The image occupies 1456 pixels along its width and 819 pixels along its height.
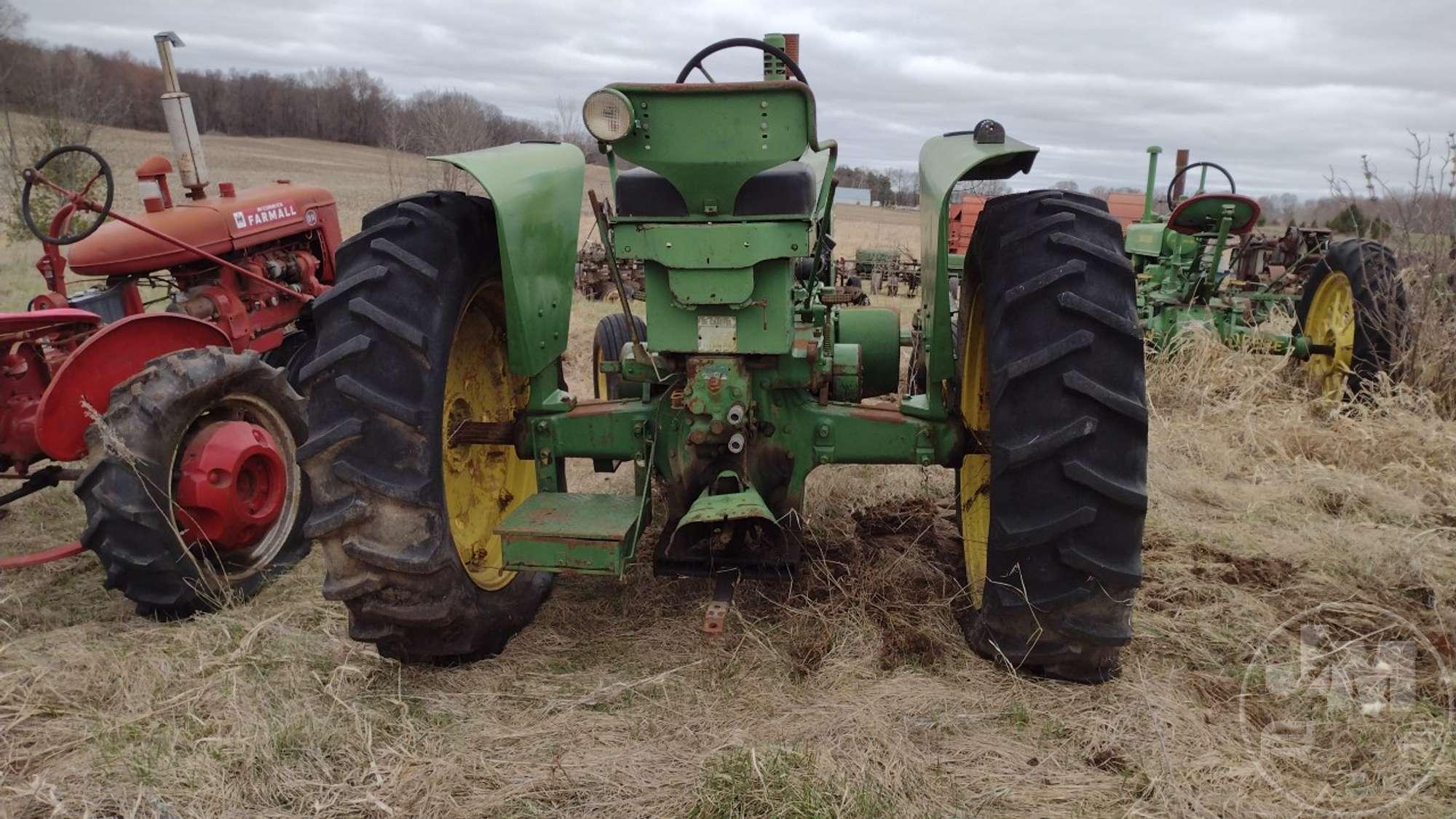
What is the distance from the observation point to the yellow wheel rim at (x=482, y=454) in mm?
3010

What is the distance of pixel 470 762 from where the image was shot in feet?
7.68

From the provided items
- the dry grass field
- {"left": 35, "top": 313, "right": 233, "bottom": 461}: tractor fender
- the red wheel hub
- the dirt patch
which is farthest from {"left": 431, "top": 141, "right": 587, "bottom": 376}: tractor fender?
the dirt patch

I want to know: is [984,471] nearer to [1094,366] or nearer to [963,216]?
A: [1094,366]

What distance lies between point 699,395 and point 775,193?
0.67 m

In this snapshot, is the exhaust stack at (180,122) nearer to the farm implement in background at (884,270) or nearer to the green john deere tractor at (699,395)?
the green john deere tractor at (699,395)

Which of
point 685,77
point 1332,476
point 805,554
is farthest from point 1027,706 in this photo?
point 1332,476

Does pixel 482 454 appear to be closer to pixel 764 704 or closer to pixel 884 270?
pixel 764 704

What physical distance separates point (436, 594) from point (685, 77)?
2091 mm

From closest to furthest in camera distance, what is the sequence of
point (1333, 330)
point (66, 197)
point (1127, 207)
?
point (66, 197), point (1333, 330), point (1127, 207)

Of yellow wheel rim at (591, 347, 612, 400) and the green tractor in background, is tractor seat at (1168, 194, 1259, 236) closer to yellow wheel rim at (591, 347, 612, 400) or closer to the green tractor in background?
the green tractor in background

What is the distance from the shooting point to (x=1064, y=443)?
90.6 inches

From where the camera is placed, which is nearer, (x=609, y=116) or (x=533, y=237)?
(x=609, y=116)

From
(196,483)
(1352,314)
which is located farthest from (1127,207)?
(196,483)

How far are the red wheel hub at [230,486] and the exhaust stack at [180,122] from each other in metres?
2.32
